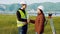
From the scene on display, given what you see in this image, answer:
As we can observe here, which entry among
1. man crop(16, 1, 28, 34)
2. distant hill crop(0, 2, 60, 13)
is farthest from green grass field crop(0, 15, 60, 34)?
man crop(16, 1, 28, 34)

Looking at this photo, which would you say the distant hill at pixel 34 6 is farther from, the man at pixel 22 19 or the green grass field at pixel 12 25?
the man at pixel 22 19

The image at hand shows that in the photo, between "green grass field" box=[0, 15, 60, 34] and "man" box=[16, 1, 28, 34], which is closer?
"man" box=[16, 1, 28, 34]

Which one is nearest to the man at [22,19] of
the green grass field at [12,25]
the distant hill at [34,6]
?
the green grass field at [12,25]

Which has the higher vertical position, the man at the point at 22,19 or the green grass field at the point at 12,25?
the man at the point at 22,19

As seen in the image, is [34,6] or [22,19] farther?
[34,6]

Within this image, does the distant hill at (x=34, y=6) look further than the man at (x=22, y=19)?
Yes

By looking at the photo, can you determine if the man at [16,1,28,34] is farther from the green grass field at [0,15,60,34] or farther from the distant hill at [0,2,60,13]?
the distant hill at [0,2,60,13]

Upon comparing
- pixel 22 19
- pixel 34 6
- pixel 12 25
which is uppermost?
pixel 34 6

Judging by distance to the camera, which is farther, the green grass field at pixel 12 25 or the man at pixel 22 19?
the green grass field at pixel 12 25

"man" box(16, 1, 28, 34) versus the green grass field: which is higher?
"man" box(16, 1, 28, 34)

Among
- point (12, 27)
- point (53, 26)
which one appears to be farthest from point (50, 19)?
point (12, 27)

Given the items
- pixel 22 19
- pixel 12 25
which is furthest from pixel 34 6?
pixel 22 19

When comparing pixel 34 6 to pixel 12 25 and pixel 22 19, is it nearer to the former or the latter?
pixel 12 25

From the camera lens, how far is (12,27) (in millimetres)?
10484
